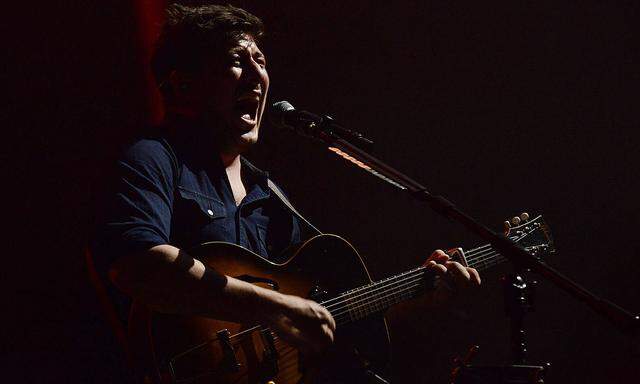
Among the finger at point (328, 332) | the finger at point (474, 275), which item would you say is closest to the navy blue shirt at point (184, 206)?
the finger at point (328, 332)

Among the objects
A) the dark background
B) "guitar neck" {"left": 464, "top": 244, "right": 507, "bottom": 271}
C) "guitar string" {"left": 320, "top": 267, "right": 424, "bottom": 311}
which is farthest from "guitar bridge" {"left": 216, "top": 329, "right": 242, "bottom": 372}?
the dark background

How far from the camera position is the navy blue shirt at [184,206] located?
5.49 feet

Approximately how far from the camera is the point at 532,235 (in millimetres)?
2604

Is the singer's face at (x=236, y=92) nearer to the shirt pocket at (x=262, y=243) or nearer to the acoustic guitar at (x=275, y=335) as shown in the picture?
the shirt pocket at (x=262, y=243)

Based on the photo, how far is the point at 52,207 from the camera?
2.25m

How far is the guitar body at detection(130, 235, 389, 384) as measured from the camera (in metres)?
1.69

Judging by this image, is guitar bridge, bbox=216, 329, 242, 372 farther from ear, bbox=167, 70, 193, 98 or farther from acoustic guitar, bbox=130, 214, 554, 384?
ear, bbox=167, 70, 193, 98

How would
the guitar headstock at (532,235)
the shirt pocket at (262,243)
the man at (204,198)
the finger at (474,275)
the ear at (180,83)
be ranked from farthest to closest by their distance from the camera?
the guitar headstock at (532,235), the finger at (474,275), the ear at (180,83), the shirt pocket at (262,243), the man at (204,198)

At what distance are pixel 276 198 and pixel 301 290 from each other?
0.60m

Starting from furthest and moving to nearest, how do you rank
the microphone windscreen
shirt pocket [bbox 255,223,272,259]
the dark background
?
the dark background
shirt pocket [bbox 255,223,272,259]
the microphone windscreen

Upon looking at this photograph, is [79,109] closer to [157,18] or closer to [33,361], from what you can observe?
[157,18]

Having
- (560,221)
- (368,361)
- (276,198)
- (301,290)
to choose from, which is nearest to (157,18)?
(276,198)

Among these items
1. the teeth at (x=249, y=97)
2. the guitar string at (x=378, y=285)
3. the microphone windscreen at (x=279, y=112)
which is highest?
the microphone windscreen at (x=279, y=112)

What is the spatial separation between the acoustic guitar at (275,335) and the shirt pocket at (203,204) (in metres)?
0.21
